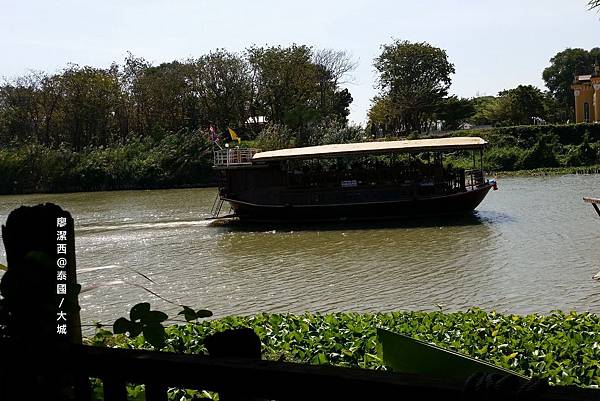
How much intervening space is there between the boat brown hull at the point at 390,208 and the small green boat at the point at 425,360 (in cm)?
2000

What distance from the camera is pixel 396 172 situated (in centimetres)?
2241

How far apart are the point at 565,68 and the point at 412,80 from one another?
24.0 meters

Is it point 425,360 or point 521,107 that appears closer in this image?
point 425,360

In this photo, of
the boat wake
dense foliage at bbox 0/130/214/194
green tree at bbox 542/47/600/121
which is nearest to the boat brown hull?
the boat wake

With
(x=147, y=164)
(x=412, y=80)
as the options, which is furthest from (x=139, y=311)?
(x=412, y=80)

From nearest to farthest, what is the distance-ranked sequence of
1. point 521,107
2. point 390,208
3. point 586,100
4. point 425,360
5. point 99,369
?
point 425,360
point 99,369
point 390,208
point 586,100
point 521,107

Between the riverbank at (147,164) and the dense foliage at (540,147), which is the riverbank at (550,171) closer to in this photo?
the riverbank at (147,164)

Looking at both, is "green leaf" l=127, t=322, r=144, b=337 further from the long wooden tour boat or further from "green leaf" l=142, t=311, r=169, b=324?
the long wooden tour boat

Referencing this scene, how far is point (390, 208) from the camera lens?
21.9 meters

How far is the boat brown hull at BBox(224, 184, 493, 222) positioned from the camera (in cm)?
2177

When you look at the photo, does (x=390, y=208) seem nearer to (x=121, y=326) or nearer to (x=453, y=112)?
(x=121, y=326)

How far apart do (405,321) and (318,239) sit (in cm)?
1264

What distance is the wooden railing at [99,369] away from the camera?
1.57 m

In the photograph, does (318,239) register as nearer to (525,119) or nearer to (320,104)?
(320,104)
